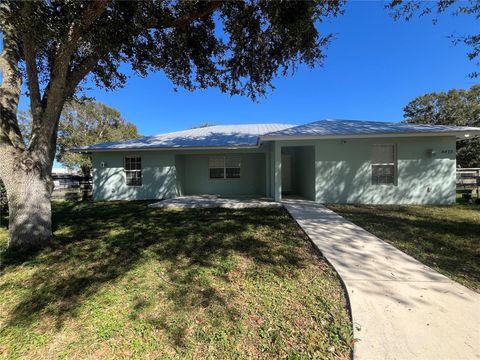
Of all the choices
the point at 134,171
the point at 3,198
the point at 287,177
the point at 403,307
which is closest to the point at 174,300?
the point at 403,307

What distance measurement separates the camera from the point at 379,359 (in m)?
1.97

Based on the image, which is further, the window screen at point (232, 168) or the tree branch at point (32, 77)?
the window screen at point (232, 168)

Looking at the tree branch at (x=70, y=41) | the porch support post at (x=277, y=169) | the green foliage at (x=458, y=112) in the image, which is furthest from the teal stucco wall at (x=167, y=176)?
the green foliage at (x=458, y=112)

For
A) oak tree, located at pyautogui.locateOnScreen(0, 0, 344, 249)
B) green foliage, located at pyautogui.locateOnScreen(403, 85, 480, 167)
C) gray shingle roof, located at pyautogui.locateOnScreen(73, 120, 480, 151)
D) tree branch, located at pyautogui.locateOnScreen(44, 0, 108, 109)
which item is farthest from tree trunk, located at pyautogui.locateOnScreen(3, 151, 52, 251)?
green foliage, located at pyautogui.locateOnScreen(403, 85, 480, 167)

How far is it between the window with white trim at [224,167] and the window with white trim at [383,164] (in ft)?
21.0

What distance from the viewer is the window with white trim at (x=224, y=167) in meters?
13.0

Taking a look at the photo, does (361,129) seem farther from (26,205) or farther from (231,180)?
(26,205)

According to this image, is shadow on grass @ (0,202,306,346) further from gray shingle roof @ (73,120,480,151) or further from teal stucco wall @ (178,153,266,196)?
teal stucco wall @ (178,153,266,196)

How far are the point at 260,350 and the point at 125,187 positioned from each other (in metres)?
12.0

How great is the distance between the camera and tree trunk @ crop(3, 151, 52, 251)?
4.52 meters

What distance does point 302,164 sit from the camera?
11.6m

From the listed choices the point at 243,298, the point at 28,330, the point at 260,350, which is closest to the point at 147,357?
the point at 260,350

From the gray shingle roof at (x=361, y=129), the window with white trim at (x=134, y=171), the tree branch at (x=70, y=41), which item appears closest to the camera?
the tree branch at (x=70, y=41)

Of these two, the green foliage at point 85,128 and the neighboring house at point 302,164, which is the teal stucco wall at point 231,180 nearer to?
the neighboring house at point 302,164
